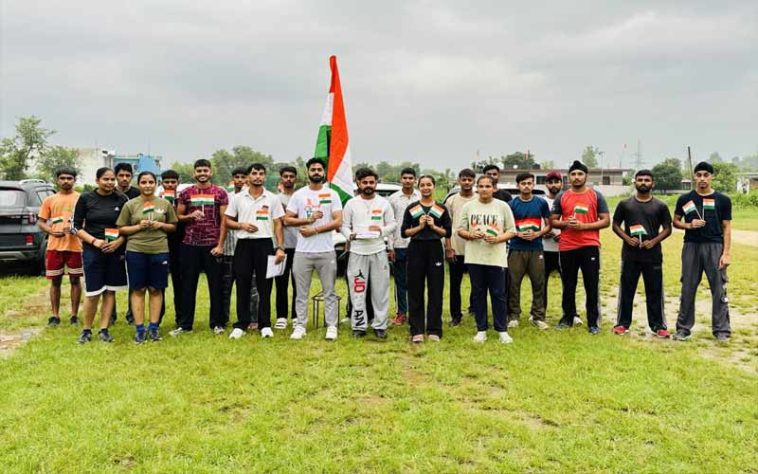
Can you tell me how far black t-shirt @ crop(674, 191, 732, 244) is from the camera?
5.74 meters

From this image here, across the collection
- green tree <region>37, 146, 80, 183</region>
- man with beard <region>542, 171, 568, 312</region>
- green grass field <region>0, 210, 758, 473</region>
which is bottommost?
green grass field <region>0, 210, 758, 473</region>

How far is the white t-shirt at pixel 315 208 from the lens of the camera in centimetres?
576

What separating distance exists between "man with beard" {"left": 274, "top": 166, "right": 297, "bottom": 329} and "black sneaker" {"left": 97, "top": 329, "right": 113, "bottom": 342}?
1730 mm

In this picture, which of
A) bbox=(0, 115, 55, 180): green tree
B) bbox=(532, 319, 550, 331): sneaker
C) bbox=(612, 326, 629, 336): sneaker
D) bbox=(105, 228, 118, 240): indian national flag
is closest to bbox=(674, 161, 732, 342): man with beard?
bbox=(612, 326, 629, 336): sneaker

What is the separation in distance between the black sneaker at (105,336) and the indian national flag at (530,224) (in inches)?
184

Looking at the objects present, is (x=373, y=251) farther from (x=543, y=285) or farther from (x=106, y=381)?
(x=106, y=381)

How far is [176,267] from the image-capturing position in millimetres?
6246

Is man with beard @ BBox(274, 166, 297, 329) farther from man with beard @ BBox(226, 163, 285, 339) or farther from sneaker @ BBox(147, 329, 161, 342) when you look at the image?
sneaker @ BBox(147, 329, 161, 342)

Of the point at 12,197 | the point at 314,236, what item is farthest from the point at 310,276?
the point at 12,197

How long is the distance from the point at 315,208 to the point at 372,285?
1043 millimetres

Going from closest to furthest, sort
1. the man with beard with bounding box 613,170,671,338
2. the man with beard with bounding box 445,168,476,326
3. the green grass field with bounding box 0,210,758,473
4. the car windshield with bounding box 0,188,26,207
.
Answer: the green grass field with bounding box 0,210,758,473, the man with beard with bounding box 613,170,671,338, the man with beard with bounding box 445,168,476,326, the car windshield with bounding box 0,188,26,207

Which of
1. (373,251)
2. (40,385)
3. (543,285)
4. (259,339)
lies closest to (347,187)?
(373,251)

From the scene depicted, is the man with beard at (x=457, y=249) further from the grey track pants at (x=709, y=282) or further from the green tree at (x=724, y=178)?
the green tree at (x=724, y=178)

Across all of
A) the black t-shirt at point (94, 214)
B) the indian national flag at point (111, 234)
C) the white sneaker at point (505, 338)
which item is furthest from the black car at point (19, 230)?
the white sneaker at point (505, 338)
